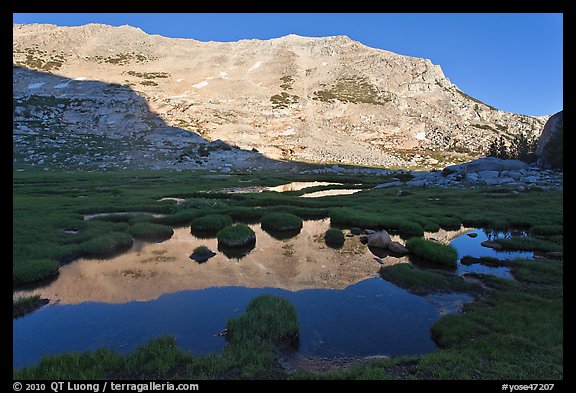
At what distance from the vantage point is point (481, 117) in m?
164

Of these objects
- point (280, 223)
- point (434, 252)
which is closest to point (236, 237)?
point (280, 223)

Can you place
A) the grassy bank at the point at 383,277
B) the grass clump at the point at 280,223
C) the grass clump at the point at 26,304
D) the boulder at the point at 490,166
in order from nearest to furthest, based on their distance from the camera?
the grassy bank at the point at 383,277
the grass clump at the point at 26,304
the grass clump at the point at 280,223
the boulder at the point at 490,166

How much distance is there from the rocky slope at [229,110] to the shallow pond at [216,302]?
239ft

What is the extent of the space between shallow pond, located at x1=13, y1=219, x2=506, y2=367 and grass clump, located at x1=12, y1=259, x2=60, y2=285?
0.75 meters

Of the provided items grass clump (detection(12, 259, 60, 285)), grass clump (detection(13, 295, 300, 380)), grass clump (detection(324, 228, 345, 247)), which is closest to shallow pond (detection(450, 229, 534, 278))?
grass clump (detection(324, 228, 345, 247))

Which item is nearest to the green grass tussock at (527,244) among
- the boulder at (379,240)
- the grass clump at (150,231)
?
the boulder at (379,240)

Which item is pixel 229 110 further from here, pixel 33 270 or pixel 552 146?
pixel 33 270

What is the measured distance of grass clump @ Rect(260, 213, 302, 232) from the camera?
28344mm

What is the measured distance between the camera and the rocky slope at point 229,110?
101688mm

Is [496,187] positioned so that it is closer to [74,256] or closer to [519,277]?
[519,277]

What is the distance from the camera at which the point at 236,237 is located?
22969mm

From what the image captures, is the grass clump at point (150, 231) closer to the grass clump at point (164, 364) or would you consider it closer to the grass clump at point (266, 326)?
the grass clump at point (266, 326)
